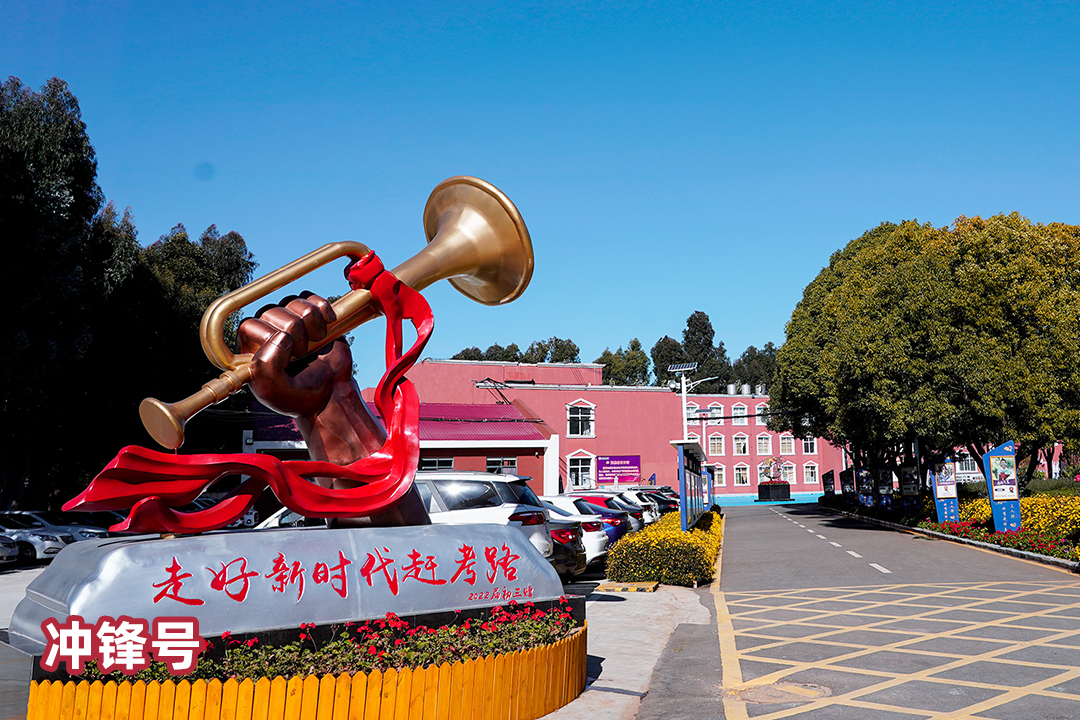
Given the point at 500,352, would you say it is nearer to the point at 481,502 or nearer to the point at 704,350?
the point at 704,350

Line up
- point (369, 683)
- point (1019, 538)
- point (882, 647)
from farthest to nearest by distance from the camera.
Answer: point (1019, 538) → point (882, 647) → point (369, 683)

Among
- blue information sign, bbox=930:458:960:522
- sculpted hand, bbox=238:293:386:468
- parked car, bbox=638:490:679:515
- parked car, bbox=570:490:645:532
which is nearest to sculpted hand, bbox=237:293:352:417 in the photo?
sculpted hand, bbox=238:293:386:468

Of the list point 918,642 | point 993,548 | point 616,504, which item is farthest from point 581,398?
point 918,642

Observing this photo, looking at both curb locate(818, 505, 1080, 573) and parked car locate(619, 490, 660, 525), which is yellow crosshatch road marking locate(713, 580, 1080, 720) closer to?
curb locate(818, 505, 1080, 573)

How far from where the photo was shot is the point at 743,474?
59812mm

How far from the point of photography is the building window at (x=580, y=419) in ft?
132

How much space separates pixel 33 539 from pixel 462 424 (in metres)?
16.3

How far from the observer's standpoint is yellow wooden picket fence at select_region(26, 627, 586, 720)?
4688mm

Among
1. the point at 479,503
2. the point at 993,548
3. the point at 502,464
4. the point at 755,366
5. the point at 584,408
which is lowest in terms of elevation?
the point at 993,548

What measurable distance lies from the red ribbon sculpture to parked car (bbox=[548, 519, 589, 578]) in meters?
5.75

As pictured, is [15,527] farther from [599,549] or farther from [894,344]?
[894,344]

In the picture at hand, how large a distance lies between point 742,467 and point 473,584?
183 feet

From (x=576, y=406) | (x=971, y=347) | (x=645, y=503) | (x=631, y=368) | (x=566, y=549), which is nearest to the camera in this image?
(x=566, y=549)

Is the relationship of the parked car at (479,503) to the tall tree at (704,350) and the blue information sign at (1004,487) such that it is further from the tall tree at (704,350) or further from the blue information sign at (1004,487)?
the tall tree at (704,350)
